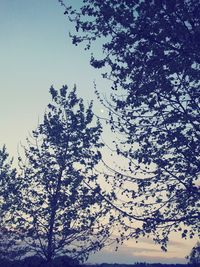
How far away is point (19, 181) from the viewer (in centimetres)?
2041

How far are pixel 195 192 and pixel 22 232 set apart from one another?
13.5 metres

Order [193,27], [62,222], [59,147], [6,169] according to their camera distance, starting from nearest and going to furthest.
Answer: [193,27] < [62,222] < [59,147] < [6,169]

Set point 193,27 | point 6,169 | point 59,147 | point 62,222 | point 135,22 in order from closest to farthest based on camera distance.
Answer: point 193,27
point 135,22
point 62,222
point 59,147
point 6,169

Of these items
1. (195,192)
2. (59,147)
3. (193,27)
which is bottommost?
(195,192)

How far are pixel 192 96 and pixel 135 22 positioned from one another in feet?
8.20

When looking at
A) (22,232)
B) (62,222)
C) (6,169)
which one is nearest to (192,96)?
(62,222)

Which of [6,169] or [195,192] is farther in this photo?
[6,169]

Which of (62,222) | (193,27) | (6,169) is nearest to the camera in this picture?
(193,27)

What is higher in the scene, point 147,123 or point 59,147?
point 59,147

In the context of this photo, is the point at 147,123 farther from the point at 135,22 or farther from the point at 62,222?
the point at 62,222

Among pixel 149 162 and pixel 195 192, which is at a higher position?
pixel 149 162

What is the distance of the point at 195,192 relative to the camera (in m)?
9.16

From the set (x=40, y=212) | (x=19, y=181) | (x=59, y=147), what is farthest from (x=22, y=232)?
(x=59, y=147)

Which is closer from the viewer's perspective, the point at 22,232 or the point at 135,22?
the point at 135,22
